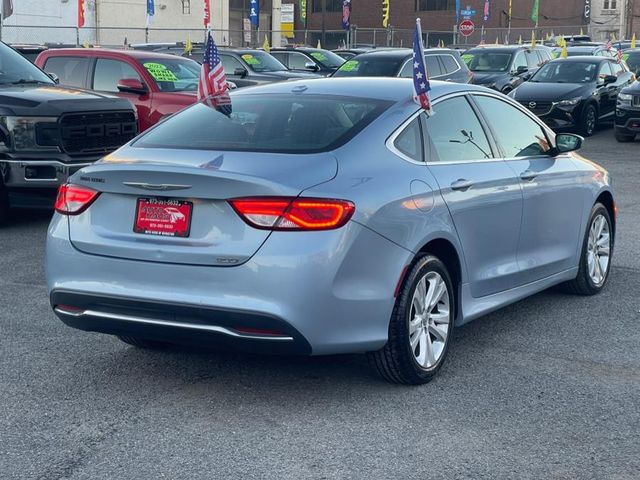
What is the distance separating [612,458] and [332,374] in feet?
5.64

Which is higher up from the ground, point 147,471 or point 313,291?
point 313,291

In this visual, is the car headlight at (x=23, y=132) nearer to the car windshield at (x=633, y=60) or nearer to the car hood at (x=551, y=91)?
the car hood at (x=551, y=91)

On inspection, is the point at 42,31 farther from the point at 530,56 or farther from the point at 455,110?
the point at 455,110

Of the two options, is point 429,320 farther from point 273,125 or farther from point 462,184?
point 273,125

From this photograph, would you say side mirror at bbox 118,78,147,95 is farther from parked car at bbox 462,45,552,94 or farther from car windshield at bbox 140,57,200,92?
parked car at bbox 462,45,552,94

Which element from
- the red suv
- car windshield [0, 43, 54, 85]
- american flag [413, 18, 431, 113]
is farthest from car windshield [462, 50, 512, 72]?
american flag [413, 18, 431, 113]

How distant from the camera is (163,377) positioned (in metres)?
5.86

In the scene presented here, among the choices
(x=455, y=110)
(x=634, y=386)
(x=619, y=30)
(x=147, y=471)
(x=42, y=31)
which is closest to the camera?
(x=147, y=471)

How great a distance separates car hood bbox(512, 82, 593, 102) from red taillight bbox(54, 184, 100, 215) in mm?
17356

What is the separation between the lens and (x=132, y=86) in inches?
567

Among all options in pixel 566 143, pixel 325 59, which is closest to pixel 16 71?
pixel 566 143

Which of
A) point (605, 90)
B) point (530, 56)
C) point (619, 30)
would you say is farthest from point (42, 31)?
point (619, 30)

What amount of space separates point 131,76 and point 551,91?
10203 millimetres

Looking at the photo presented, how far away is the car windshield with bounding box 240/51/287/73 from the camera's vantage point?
80.9ft
